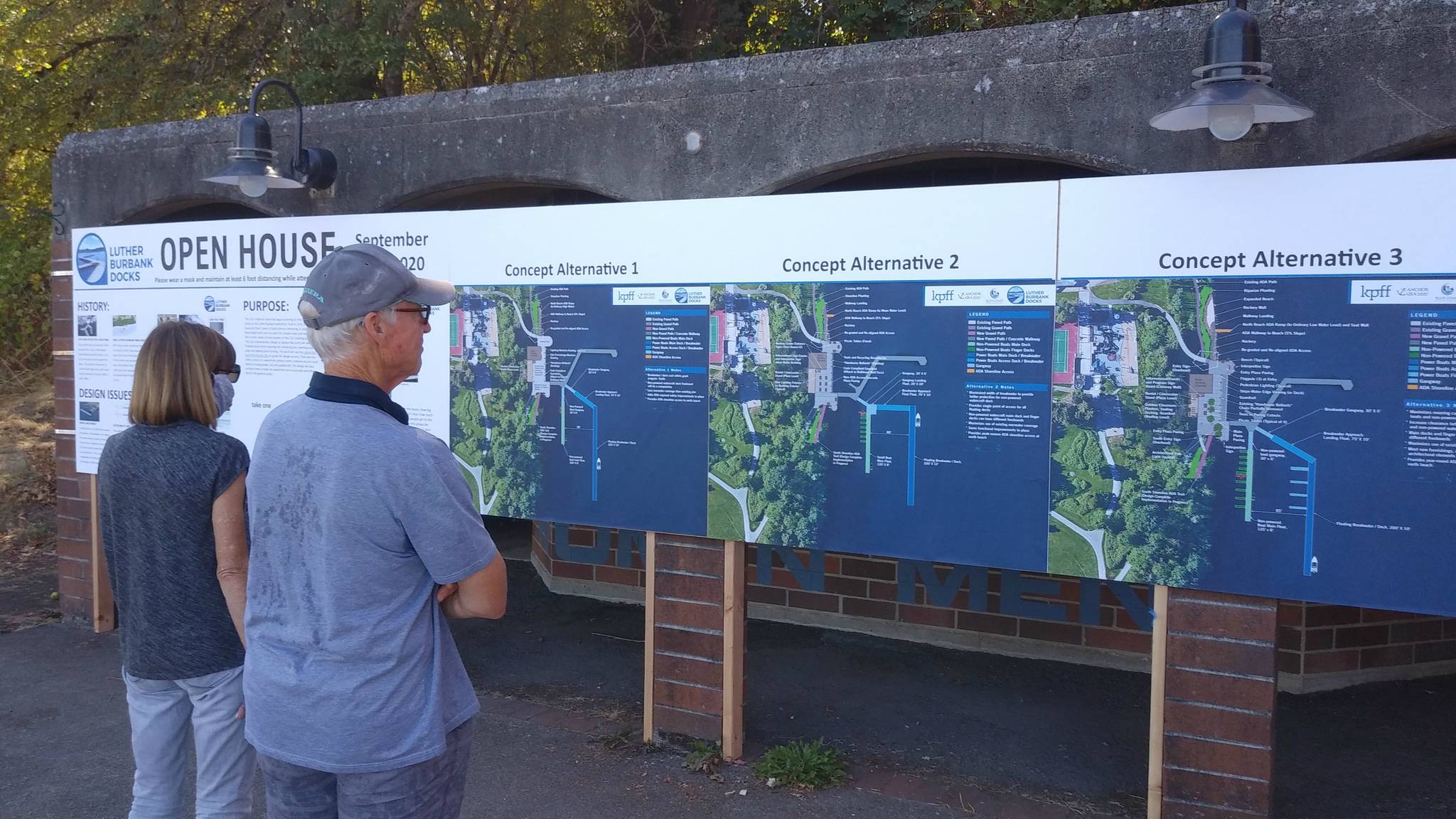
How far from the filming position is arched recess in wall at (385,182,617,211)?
5516 millimetres

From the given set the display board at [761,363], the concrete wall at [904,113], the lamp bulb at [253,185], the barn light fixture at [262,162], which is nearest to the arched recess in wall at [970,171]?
the concrete wall at [904,113]

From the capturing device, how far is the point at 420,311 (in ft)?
7.73

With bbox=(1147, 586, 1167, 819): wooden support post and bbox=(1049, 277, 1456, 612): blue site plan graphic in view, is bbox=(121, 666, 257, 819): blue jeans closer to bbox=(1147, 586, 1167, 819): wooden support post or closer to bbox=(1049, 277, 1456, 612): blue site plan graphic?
bbox=(1049, 277, 1456, 612): blue site plan graphic

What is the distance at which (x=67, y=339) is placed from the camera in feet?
22.2

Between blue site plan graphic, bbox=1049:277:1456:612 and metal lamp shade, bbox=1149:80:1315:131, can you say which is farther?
blue site plan graphic, bbox=1049:277:1456:612

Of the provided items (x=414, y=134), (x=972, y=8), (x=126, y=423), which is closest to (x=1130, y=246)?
(x=414, y=134)

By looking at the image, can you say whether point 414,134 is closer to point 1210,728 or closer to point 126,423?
point 126,423

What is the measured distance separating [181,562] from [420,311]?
1200 mm

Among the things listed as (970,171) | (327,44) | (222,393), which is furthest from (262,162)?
(327,44)

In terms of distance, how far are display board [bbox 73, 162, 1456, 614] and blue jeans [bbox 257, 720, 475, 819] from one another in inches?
92.8

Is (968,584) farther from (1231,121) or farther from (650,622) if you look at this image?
(1231,121)

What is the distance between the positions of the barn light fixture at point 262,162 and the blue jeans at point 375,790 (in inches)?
149

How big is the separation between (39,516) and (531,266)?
7.16m

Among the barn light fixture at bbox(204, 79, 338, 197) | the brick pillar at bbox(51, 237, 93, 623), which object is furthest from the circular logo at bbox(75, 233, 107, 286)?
the barn light fixture at bbox(204, 79, 338, 197)
